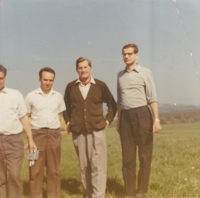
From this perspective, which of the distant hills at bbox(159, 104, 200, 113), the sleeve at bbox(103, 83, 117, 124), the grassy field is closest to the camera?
the sleeve at bbox(103, 83, 117, 124)

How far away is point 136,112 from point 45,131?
114 cm

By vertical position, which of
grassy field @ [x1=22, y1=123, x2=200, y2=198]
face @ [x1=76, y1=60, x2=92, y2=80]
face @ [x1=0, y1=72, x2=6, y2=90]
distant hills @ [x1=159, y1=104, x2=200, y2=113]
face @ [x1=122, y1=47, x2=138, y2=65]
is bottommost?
grassy field @ [x1=22, y1=123, x2=200, y2=198]

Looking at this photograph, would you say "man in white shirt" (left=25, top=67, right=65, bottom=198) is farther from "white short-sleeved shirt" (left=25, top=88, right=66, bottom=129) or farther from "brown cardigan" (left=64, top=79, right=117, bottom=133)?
"brown cardigan" (left=64, top=79, right=117, bottom=133)

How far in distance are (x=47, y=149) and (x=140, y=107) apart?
49.2 inches

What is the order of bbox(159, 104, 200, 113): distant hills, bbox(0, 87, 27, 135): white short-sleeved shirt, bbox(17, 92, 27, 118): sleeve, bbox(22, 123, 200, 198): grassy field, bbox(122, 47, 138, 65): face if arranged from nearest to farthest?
1. bbox(0, 87, 27, 135): white short-sleeved shirt
2. bbox(17, 92, 27, 118): sleeve
3. bbox(122, 47, 138, 65): face
4. bbox(22, 123, 200, 198): grassy field
5. bbox(159, 104, 200, 113): distant hills

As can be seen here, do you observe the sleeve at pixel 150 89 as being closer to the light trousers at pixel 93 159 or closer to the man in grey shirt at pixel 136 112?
the man in grey shirt at pixel 136 112

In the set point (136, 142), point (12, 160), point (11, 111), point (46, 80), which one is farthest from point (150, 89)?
point (12, 160)

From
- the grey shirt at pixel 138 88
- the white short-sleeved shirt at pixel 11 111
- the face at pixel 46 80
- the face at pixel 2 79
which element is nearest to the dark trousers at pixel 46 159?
the white short-sleeved shirt at pixel 11 111

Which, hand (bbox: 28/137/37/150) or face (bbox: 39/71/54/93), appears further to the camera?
face (bbox: 39/71/54/93)

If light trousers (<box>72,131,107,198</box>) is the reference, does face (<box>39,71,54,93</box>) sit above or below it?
above

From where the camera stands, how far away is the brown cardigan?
12.9 feet

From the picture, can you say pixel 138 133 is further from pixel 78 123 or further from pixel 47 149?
pixel 47 149

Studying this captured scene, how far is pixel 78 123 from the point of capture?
3.95m

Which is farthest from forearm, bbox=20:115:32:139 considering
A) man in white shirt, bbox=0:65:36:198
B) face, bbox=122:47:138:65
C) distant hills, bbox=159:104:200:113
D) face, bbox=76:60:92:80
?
distant hills, bbox=159:104:200:113
